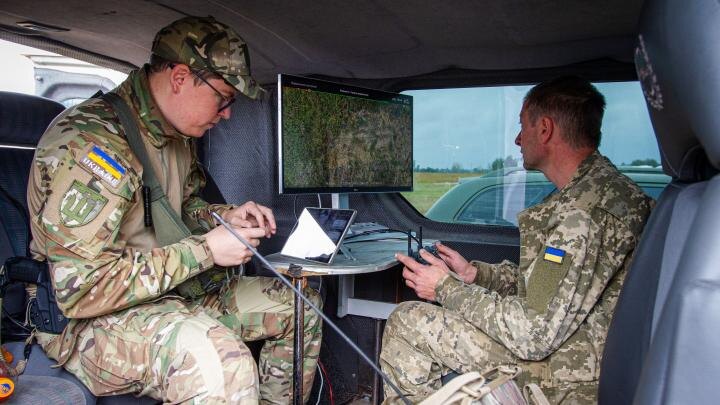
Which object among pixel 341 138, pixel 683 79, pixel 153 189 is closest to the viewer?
pixel 683 79

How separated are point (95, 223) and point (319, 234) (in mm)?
775

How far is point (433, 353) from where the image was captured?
188 cm

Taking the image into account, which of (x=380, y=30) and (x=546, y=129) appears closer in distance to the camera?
(x=546, y=129)

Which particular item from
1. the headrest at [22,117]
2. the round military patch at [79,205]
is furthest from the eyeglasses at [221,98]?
the headrest at [22,117]

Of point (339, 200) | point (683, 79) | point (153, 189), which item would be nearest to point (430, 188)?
point (339, 200)

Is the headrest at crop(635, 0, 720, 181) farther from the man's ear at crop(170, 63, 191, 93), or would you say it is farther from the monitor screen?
the monitor screen

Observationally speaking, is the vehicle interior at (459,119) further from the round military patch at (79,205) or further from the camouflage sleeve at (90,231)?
the round military patch at (79,205)

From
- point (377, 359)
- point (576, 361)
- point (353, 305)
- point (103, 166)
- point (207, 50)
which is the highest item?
point (207, 50)

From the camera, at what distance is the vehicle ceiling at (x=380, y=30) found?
1.99m

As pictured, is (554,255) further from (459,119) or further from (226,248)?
(459,119)

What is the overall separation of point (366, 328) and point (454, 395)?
1726 millimetres

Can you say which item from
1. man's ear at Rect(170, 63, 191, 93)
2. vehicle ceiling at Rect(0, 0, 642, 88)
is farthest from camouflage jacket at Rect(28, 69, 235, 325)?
vehicle ceiling at Rect(0, 0, 642, 88)

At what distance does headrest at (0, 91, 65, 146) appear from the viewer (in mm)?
2035

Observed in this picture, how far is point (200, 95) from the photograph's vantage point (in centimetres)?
186
